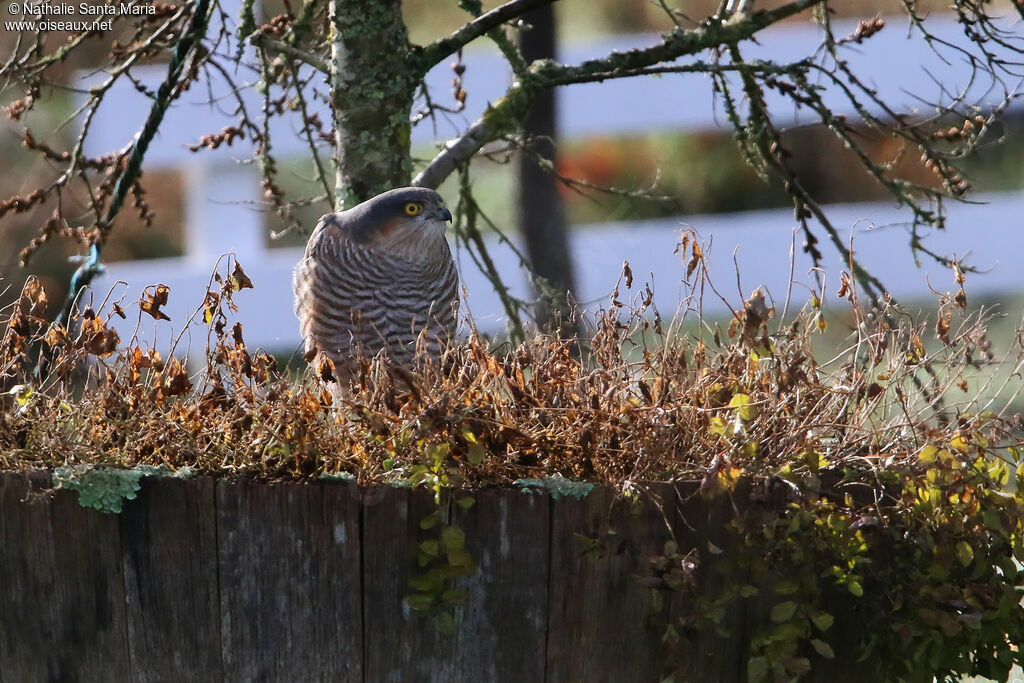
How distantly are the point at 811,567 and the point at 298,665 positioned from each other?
1095mm

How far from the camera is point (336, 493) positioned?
2291 millimetres

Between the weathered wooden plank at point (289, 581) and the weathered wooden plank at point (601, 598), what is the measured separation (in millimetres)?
427

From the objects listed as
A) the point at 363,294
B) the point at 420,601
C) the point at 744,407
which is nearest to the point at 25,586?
the point at 420,601

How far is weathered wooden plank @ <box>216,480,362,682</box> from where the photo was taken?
2.29 meters

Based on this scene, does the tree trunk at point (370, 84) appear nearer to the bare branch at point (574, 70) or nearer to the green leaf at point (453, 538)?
the bare branch at point (574, 70)

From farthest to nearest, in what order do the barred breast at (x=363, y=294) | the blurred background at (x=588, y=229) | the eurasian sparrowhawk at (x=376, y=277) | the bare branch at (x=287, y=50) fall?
the blurred background at (x=588, y=229), the barred breast at (x=363, y=294), the eurasian sparrowhawk at (x=376, y=277), the bare branch at (x=287, y=50)

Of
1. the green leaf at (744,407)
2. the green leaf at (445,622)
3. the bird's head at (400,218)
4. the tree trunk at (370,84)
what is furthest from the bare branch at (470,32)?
the green leaf at (445,622)

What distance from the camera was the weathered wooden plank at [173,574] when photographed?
2.30 meters

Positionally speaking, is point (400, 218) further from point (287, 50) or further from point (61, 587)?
point (61, 587)

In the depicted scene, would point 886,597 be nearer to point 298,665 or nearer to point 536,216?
point 298,665

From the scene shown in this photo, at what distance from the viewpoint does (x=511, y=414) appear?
2.46 metres

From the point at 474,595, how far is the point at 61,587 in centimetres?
88

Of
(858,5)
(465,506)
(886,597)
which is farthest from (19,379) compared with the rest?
(858,5)

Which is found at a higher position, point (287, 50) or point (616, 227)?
point (287, 50)
